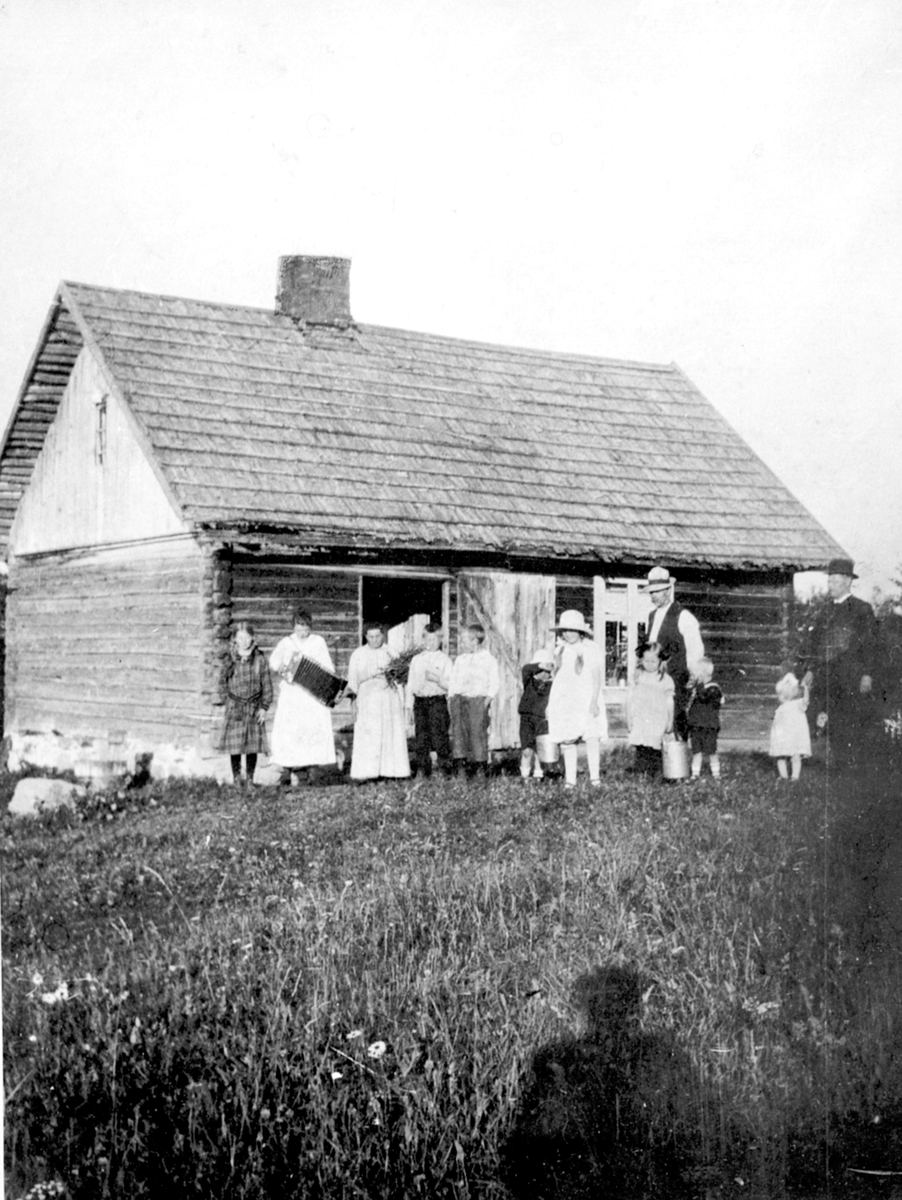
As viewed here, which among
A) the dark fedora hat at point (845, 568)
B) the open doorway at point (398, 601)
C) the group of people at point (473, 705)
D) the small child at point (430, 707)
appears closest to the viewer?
the dark fedora hat at point (845, 568)

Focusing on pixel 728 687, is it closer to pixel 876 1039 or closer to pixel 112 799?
pixel 112 799

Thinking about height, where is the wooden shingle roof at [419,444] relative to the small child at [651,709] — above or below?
above

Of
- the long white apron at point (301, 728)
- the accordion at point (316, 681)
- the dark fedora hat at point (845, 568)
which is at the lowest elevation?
the long white apron at point (301, 728)

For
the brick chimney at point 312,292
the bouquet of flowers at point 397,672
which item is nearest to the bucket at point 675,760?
the bouquet of flowers at point 397,672

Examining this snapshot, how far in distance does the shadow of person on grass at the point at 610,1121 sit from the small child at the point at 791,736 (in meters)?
6.01

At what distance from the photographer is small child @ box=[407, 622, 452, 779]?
13258mm

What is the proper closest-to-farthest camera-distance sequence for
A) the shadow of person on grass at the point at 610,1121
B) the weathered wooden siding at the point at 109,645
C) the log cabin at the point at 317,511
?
the shadow of person on grass at the point at 610,1121
the log cabin at the point at 317,511
the weathered wooden siding at the point at 109,645

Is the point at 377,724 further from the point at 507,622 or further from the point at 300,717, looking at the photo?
the point at 507,622

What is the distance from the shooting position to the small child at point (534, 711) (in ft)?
42.4

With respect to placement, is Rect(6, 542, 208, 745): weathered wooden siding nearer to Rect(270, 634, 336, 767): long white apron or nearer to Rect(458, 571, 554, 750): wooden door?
Rect(270, 634, 336, 767): long white apron

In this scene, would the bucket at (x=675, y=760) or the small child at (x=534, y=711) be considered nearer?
the bucket at (x=675, y=760)

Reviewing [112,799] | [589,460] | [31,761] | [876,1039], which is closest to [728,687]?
[589,460]

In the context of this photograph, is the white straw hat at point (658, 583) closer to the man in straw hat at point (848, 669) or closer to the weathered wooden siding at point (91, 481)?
the weathered wooden siding at point (91, 481)

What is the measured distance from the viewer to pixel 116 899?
7609 mm
